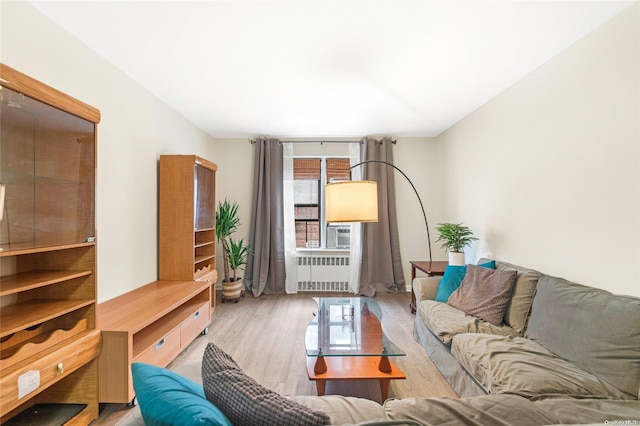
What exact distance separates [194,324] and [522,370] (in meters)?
2.63

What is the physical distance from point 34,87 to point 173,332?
1.88m

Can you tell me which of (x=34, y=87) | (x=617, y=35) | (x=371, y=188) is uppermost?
(x=617, y=35)

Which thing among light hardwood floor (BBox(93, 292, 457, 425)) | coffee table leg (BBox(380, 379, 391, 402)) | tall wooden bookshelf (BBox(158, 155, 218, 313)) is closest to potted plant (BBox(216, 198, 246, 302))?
light hardwood floor (BBox(93, 292, 457, 425))

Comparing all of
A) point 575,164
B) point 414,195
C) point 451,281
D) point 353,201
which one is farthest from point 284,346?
point 414,195

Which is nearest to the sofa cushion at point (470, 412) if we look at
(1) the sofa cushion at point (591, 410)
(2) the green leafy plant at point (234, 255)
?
(1) the sofa cushion at point (591, 410)

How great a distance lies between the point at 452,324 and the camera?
2225 mm

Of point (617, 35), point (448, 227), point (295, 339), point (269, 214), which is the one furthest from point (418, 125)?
point (295, 339)

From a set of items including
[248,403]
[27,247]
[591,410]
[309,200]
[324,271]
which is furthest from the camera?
[309,200]

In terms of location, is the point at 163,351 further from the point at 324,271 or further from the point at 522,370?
the point at 324,271

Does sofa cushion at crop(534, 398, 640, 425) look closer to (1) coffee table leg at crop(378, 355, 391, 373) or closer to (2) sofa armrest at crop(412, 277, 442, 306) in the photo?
(1) coffee table leg at crop(378, 355, 391, 373)

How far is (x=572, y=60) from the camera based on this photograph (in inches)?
84.9

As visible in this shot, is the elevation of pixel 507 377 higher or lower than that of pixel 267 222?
lower

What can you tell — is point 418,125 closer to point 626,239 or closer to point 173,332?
point 626,239

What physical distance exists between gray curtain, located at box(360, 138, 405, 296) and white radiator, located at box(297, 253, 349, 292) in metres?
0.30
